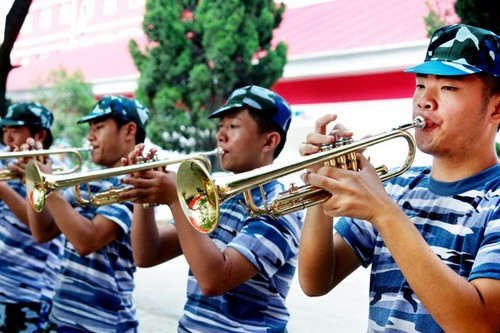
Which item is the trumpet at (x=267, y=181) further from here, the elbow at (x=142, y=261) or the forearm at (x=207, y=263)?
the elbow at (x=142, y=261)

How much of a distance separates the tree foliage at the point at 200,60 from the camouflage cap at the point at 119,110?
476 cm

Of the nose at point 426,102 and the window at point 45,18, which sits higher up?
the window at point 45,18

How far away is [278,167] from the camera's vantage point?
1.78 m

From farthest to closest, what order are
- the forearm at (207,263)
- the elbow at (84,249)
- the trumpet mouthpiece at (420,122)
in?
the elbow at (84,249) < the forearm at (207,263) < the trumpet mouthpiece at (420,122)

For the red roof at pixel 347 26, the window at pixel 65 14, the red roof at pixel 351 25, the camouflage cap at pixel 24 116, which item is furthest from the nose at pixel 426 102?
the window at pixel 65 14

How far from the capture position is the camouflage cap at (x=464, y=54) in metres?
1.73

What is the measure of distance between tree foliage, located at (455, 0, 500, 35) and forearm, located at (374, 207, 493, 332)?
2.32 meters

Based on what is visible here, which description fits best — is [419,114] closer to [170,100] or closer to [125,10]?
[170,100]

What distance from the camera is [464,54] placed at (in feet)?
5.75

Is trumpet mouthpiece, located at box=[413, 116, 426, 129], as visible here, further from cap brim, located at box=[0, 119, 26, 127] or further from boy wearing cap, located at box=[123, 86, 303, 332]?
cap brim, located at box=[0, 119, 26, 127]

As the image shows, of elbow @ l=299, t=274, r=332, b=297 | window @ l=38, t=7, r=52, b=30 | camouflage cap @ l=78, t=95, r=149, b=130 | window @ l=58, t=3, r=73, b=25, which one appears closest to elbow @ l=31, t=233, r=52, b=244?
camouflage cap @ l=78, t=95, r=149, b=130

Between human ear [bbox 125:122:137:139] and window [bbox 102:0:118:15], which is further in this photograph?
window [bbox 102:0:118:15]

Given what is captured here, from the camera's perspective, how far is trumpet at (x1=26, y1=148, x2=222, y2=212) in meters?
2.43

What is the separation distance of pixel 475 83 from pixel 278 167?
58 cm
